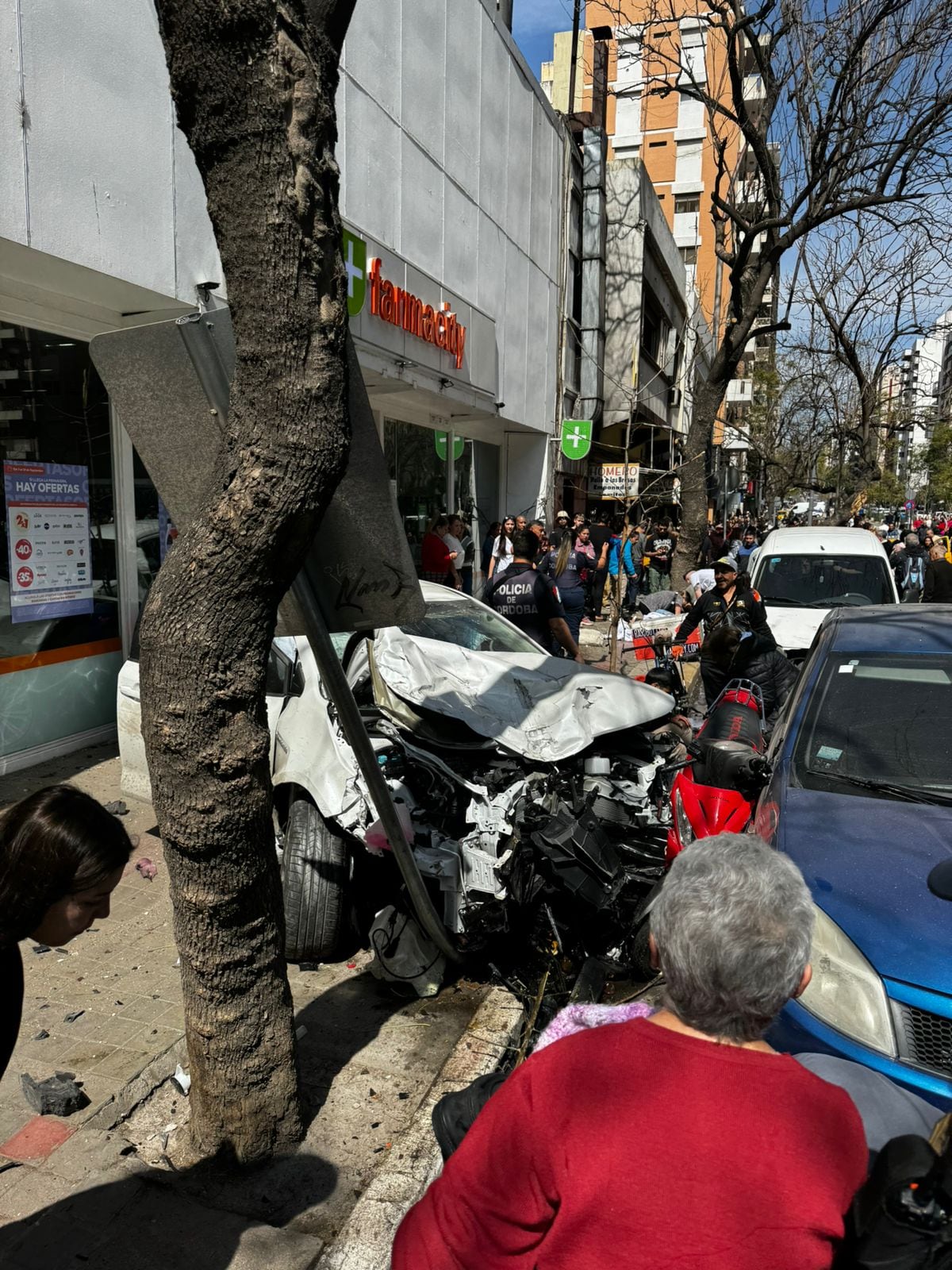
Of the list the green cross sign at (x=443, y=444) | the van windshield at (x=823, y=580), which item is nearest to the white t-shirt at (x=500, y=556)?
the green cross sign at (x=443, y=444)

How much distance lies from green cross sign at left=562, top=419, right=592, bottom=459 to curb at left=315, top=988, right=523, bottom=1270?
1496cm

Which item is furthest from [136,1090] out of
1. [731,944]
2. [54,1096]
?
[731,944]

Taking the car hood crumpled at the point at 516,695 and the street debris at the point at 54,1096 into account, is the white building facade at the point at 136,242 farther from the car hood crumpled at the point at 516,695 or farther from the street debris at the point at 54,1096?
the street debris at the point at 54,1096

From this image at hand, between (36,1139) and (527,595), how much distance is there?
5.47 m

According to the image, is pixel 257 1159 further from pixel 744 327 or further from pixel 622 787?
pixel 744 327

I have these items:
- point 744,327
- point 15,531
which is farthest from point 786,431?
point 15,531

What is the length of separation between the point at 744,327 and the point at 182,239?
1003 centimetres

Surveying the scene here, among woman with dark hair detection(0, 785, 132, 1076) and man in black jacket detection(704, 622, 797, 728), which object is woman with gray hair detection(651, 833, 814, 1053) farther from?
man in black jacket detection(704, 622, 797, 728)

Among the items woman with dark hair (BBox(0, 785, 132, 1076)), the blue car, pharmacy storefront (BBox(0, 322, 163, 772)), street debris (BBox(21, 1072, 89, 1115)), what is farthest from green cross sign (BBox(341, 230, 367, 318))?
woman with dark hair (BBox(0, 785, 132, 1076))

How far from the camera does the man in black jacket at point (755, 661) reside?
6941 mm

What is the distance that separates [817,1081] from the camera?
1.29 m

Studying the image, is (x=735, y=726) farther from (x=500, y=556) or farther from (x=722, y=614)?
(x=500, y=556)

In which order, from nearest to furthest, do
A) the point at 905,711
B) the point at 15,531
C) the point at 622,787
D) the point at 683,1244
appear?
the point at 683,1244
the point at 905,711
the point at 622,787
the point at 15,531

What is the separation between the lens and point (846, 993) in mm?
2723
